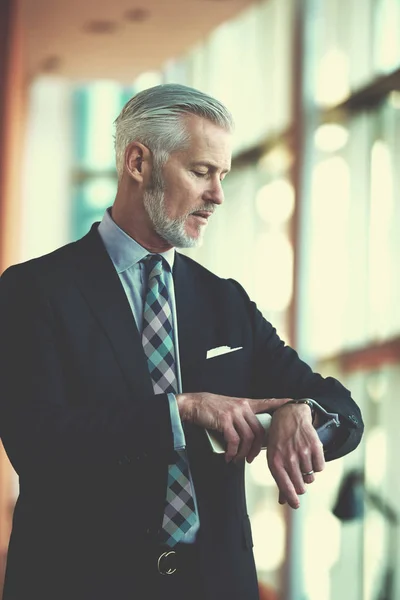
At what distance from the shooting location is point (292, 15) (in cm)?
463

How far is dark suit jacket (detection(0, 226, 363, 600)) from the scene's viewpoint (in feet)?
4.83

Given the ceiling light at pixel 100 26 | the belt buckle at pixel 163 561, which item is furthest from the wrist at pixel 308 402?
the ceiling light at pixel 100 26

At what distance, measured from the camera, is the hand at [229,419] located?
1468 millimetres

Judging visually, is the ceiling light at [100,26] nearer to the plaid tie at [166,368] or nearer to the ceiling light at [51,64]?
the ceiling light at [51,64]

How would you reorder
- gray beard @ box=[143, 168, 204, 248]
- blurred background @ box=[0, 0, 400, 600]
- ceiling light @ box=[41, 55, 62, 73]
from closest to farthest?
gray beard @ box=[143, 168, 204, 248] → blurred background @ box=[0, 0, 400, 600] → ceiling light @ box=[41, 55, 62, 73]

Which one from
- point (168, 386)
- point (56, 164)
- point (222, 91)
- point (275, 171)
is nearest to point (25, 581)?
point (168, 386)

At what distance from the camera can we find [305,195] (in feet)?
15.0

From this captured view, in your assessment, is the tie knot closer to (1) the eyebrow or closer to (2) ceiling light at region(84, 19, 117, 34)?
(1) the eyebrow

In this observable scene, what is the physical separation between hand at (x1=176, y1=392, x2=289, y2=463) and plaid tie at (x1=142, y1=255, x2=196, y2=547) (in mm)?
138

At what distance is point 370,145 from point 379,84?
248 mm

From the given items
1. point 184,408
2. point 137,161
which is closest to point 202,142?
point 137,161

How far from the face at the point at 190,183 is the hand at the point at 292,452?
0.39m

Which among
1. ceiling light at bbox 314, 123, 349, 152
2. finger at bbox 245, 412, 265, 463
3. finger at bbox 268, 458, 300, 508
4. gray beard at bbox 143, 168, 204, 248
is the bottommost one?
finger at bbox 268, 458, 300, 508

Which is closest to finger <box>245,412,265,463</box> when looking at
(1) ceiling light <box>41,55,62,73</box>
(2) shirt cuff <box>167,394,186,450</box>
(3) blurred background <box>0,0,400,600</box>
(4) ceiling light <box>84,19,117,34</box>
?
(2) shirt cuff <box>167,394,186,450</box>
